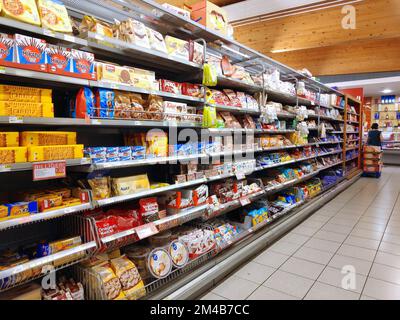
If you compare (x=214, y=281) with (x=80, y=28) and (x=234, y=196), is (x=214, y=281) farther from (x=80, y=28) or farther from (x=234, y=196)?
(x=80, y=28)

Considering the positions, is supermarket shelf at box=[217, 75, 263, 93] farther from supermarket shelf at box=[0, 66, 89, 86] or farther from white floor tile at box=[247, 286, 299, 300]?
white floor tile at box=[247, 286, 299, 300]

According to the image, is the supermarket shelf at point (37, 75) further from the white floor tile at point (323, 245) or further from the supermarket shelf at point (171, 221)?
the white floor tile at point (323, 245)

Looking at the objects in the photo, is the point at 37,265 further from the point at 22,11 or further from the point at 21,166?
the point at 22,11

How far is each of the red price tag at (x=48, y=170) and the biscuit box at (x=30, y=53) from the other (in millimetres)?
524

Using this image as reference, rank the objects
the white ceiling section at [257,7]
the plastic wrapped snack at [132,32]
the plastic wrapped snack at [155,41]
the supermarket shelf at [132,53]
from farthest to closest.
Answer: the white ceiling section at [257,7] < the plastic wrapped snack at [155,41] < the plastic wrapped snack at [132,32] < the supermarket shelf at [132,53]

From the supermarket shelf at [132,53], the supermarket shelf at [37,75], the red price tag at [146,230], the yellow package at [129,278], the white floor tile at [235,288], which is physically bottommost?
the white floor tile at [235,288]

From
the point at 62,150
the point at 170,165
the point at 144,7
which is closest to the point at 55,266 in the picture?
the point at 62,150

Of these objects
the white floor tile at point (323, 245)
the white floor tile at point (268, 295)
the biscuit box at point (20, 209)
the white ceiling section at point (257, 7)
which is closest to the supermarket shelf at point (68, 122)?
the biscuit box at point (20, 209)

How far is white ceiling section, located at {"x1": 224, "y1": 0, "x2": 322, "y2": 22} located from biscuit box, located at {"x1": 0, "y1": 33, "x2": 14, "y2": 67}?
4458 mm

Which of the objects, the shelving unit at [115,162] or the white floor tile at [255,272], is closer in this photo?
the shelving unit at [115,162]

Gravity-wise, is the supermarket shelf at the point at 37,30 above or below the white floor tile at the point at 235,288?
above

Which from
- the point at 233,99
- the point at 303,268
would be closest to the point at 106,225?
the point at 233,99

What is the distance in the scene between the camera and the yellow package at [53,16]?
61.9 inches

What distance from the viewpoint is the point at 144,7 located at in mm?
2117
